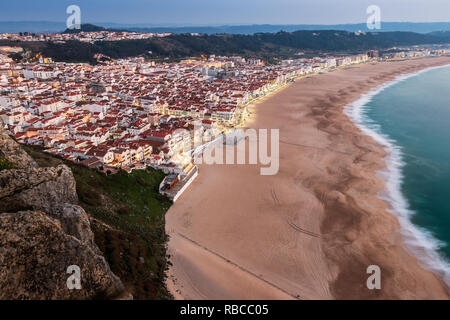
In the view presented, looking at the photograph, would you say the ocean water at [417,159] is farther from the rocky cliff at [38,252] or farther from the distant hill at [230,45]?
the distant hill at [230,45]

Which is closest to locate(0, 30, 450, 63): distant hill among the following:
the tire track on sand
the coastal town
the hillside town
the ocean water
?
the hillside town

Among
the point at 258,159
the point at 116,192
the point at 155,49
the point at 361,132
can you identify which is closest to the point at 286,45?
the point at 155,49

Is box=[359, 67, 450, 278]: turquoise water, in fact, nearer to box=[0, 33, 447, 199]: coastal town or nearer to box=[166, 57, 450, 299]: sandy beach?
box=[166, 57, 450, 299]: sandy beach

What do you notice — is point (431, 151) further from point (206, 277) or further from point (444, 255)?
point (206, 277)

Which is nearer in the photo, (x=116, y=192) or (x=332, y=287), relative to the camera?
(x=332, y=287)

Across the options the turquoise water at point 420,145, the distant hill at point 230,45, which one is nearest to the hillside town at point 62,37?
the distant hill at point 230,45
